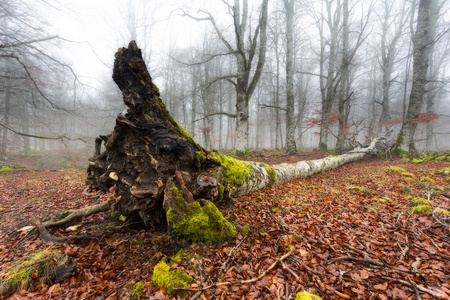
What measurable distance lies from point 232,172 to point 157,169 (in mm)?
1526

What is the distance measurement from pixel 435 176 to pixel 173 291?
8637mm

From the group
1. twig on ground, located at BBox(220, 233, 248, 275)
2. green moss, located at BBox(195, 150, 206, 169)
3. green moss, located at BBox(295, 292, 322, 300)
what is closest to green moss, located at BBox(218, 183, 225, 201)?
green moss, located at BBox(195, 150, 206, 169)

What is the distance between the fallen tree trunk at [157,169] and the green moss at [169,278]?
1.56 ft

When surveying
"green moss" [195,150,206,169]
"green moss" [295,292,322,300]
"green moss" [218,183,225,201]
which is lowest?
"green moss" [295,292,322,300]

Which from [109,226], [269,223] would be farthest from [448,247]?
[109,226]

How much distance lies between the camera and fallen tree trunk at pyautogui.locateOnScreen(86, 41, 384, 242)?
2559 mm

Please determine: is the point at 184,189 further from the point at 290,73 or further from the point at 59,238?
the point at 290,73

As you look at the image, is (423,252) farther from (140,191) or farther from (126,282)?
(140,191)

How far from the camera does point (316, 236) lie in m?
2.70

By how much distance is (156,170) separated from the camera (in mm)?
2861

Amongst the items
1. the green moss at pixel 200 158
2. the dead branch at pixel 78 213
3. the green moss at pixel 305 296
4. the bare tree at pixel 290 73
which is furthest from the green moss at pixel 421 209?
the bare tree at pixel 290 73

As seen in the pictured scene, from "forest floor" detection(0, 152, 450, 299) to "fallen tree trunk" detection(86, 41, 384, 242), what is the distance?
1.08ft

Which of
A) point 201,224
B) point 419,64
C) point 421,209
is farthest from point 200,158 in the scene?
point 419,64

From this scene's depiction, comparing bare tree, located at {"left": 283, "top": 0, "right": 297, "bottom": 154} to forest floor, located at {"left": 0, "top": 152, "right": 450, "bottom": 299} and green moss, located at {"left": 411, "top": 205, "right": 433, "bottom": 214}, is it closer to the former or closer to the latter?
forest floor, located at {"left": 0, "top": 152, "right": 450, "bottom": 299}
